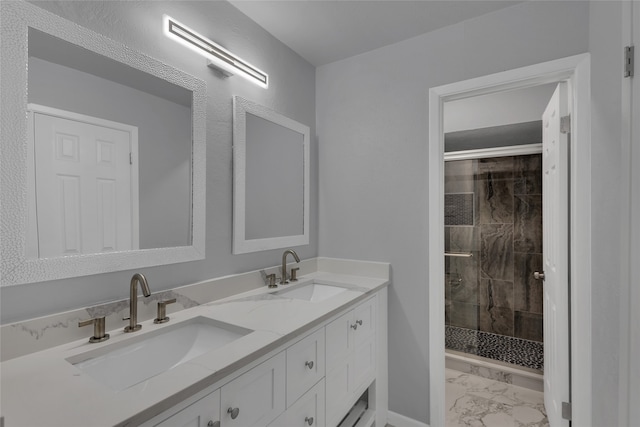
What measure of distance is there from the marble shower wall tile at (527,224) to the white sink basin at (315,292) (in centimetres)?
218

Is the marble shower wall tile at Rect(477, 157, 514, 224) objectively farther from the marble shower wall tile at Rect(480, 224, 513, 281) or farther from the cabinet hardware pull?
the cabinet hardware pull

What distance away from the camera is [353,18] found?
1824 millimetres

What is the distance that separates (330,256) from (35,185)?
167 centimetres

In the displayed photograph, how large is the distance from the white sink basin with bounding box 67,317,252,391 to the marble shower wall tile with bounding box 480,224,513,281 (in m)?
2.88

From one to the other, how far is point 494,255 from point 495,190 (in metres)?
0.65

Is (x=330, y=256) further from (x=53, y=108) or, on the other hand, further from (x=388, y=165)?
(x=53, y=108)

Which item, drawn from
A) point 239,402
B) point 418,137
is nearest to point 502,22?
point 418,137

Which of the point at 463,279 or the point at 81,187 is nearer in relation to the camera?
the point at 81,187

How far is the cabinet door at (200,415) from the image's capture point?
2.62 ft

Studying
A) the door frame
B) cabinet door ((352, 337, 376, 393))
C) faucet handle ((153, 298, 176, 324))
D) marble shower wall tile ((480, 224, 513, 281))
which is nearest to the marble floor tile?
the door frame

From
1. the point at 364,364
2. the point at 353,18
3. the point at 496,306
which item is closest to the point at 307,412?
the point at 364,364

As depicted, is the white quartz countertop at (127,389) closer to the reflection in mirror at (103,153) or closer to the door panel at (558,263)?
the reflection in mirror at (103,153)

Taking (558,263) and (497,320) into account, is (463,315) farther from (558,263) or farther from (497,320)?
(558,263)

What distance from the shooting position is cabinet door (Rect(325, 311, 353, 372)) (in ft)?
4.66
